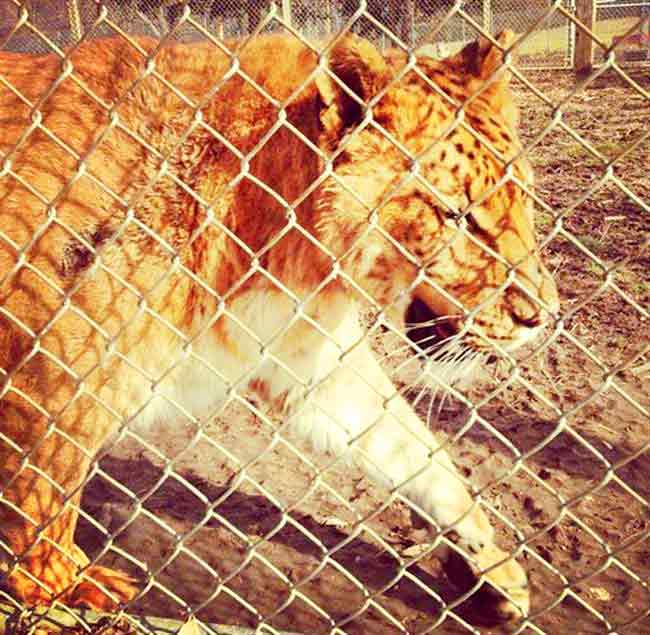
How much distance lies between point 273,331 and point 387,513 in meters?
1.14

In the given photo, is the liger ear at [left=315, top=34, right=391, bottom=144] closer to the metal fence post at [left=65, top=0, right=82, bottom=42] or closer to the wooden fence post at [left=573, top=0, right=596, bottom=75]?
the metal fence post at [left=65, top=0, right=82, bottom=42]

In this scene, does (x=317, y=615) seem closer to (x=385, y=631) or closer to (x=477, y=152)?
(x=385, y=631)

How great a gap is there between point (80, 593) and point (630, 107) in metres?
9.66

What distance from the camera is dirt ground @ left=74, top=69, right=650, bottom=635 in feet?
8.47

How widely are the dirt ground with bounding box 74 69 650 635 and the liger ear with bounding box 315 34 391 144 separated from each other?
2.51ft

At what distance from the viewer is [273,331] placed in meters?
2.54

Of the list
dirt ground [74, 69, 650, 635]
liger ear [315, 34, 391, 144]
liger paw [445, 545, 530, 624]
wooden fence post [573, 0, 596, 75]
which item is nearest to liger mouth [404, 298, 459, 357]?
dirt ground [74, 69, 650, 635]

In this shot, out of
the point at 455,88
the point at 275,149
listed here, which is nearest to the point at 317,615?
the point at 275,149

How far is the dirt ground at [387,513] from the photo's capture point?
2.58 meters

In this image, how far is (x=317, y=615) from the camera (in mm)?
2732

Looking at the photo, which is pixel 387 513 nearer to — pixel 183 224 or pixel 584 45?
pixel 183 224

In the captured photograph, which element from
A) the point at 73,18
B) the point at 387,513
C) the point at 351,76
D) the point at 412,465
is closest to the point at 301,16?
the point at 73,18

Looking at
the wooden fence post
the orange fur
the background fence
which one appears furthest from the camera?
the wooden fence post

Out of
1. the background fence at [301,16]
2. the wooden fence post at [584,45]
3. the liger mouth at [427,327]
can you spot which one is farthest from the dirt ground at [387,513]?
the wooden fence post at [584,45]
